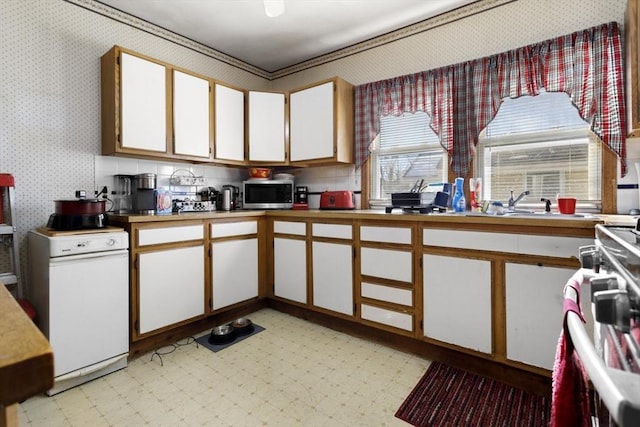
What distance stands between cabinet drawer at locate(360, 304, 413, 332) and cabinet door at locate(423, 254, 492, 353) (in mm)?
132

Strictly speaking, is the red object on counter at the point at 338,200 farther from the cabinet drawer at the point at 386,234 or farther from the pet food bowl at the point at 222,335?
the pet food bowl at the point at 222,335

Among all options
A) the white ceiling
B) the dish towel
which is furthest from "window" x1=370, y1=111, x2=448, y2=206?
the dish towel

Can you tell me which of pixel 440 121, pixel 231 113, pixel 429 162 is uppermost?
pixel 231 113

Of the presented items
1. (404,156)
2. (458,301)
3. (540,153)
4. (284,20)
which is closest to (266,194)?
(404,156)

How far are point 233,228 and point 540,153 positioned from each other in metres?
2.56

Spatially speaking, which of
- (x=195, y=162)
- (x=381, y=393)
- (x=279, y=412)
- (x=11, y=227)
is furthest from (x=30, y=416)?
(x=195, y=162)

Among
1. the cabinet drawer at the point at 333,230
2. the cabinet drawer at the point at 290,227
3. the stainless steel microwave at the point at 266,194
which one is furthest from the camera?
the stainless steel microwave at the point at 266,194

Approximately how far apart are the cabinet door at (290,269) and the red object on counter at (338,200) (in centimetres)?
50

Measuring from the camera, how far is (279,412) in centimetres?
173

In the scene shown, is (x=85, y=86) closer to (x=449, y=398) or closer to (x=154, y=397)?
(x=154, y=397)

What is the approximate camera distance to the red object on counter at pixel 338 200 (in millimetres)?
3174

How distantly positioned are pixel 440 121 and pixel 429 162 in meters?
0.38

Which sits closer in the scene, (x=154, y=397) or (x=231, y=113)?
(x=154, y=397)

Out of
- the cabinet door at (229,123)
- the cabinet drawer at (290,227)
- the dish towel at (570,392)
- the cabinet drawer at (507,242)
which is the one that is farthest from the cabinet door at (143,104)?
the dish towel at (570,392)
